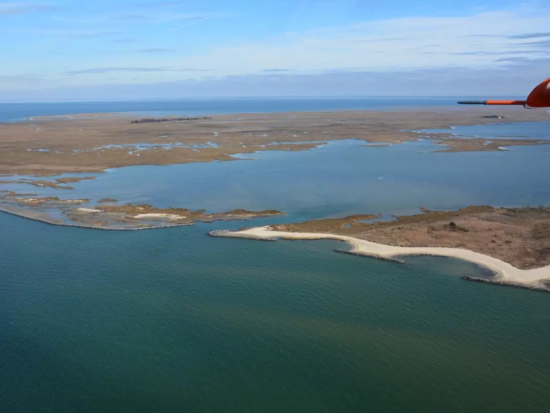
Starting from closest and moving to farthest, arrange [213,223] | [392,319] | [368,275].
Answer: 1. [392,319]
2. [368,275]
3. [213,223]

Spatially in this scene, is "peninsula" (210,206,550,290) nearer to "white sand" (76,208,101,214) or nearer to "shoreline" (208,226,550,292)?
"shoreline" (208,226,550,292)

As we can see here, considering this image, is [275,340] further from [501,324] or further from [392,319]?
[501,324]

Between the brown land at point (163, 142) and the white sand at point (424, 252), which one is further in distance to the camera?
the brown land at point (163, 142)

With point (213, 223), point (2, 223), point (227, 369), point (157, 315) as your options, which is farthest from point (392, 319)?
point (2, 223)

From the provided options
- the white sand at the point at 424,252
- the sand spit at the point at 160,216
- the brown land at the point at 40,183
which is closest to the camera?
the white sand at the point at 424,252

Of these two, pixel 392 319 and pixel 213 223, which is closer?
pixel 392 319

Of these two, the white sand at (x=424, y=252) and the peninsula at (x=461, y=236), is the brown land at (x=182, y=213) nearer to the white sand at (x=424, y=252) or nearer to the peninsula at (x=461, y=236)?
the peninsula at (x=461, y=236)

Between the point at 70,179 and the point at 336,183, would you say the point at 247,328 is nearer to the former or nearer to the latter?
the point at 336,183

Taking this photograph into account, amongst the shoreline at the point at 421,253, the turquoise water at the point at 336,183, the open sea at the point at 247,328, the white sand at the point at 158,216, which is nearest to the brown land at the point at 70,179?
the turquoise water at the point at 336,183

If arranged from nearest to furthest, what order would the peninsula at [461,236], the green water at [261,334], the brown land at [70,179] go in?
the green water at [261,334]
the peninsula at [461,236]
the brown land at [70,179]
